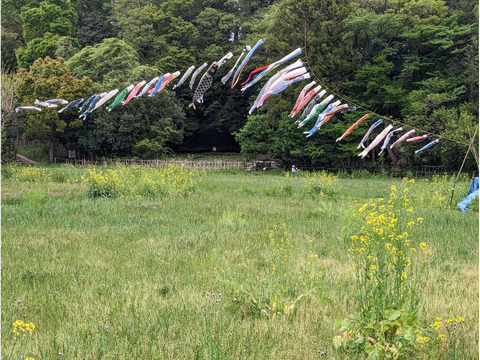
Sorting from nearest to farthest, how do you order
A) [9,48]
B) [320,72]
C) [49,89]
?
[320,72]
[49,89]
[9,48]

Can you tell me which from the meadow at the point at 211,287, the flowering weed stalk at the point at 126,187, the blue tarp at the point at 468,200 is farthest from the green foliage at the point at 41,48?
the blue tarp at the point at 468,200

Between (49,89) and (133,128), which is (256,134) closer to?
(133,128)

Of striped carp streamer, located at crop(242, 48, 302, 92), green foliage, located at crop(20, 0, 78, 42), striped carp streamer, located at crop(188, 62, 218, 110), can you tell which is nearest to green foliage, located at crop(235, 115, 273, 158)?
striped carp streamer, located at crop(188, 62, 218, 110)

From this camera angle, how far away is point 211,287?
13.0 feet

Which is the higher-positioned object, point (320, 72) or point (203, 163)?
point (320, 72)

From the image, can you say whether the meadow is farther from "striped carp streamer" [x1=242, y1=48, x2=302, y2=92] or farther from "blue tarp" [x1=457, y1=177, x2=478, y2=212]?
"striped carp streamer" [x1=242, y1=48, x2=302, y2=92]

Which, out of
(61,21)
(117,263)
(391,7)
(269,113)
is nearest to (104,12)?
(61,21)

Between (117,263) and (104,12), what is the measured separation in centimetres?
5119

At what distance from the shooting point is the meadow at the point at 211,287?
265 cm

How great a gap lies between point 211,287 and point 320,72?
26.0 metres

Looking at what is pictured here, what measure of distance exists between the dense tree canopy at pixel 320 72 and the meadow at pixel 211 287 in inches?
643

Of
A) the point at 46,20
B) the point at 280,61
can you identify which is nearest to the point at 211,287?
the point at 280,61

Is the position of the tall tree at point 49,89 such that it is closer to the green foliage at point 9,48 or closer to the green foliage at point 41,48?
the green foliage at point 41,48

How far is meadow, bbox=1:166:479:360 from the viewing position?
265 cm
